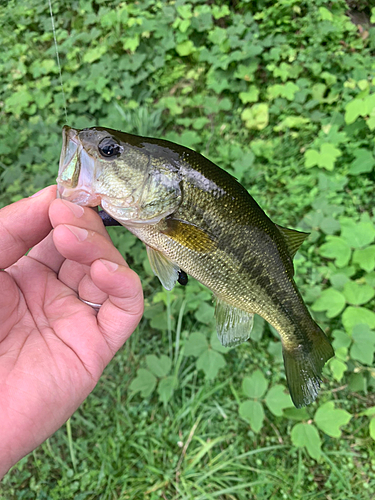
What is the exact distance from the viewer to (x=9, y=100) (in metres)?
3.25

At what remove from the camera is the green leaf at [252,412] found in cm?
201

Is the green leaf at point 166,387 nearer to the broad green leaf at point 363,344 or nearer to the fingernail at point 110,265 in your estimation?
the broad green leaf at point 363,344

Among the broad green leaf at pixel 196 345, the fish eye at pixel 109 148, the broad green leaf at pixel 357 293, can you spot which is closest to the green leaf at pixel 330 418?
the broad green leaf at pixel 357 293

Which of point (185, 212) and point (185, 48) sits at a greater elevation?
point (185, 48)

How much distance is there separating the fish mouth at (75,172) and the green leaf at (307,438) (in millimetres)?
1931

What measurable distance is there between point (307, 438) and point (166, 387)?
0.97 meters

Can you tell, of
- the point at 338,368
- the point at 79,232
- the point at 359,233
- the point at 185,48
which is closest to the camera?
the point at 79,232

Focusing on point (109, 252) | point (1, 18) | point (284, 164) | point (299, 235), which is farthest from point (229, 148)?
point (1, 18)

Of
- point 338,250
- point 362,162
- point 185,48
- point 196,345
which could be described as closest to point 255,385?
point 196,345

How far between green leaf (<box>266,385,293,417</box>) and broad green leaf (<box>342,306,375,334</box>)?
0.62 metres

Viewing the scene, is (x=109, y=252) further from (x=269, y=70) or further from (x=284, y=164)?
(x=269, y=70)

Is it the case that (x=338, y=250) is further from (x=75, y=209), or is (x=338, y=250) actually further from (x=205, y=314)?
(x=75, y=209)

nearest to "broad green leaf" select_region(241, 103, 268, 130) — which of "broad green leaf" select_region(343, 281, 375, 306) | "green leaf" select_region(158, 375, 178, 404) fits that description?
"broad green leaf" select_region(343, 281, 375, 306)

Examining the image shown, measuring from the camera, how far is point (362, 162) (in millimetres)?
2734
